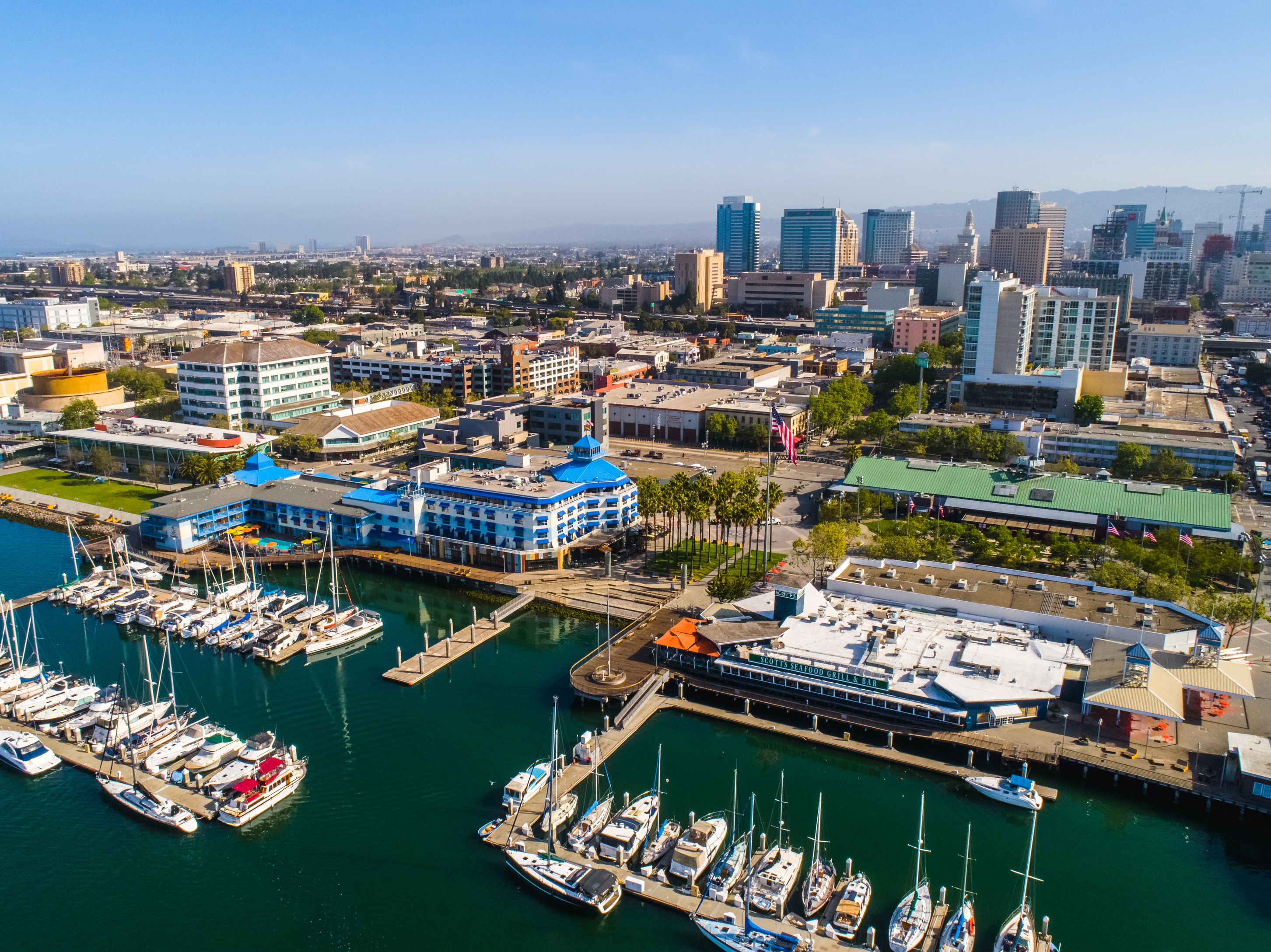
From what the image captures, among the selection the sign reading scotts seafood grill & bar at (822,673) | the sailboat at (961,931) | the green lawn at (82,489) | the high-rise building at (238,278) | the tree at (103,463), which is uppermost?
the high-rise building at (238,278)

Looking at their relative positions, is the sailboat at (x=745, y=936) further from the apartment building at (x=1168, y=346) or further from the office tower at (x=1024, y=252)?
the office tower at (x=1024, y=252)

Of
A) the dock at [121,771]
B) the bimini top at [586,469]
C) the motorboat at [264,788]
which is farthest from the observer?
the bimini top at [586,469]

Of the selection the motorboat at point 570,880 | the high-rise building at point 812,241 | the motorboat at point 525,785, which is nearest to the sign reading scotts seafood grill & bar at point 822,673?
the motorboat at point 525,785

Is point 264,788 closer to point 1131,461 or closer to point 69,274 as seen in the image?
point 1131,461

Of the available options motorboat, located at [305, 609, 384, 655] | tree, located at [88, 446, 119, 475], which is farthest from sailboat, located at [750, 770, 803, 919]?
tree, located at [88, 446, 119, 475]

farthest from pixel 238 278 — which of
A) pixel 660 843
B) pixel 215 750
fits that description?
pixel 660 843

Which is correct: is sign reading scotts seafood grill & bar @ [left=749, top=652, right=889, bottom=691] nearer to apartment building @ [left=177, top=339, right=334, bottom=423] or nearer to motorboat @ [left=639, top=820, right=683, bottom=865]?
motorboat @ [left=639, top=820, right=683, bottom=865]

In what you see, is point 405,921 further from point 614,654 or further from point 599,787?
point 614,654
